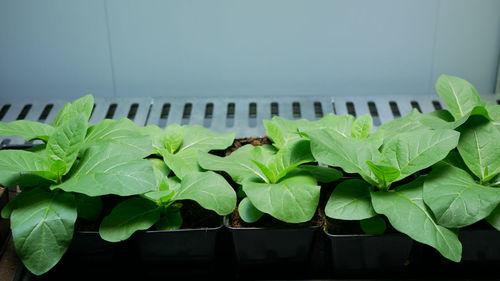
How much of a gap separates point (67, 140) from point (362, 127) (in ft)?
1.58

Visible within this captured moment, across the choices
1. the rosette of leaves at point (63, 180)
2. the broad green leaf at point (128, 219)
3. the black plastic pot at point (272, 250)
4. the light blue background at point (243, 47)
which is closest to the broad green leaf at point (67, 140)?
the rosette of leaves at point (63, 180)

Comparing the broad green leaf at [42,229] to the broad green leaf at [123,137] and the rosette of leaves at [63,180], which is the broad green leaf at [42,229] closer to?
the rosette of leaves at [63,180]

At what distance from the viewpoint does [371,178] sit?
680 millimetres

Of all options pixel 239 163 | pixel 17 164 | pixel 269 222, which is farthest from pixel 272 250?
pixel 17 164

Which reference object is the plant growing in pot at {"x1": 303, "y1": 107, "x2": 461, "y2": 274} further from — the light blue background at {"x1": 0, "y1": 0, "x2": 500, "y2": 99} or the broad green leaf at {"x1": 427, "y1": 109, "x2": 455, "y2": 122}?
the light blue background at {"x1": 0, "y1": 0, "x2": 500, "y2": 99}

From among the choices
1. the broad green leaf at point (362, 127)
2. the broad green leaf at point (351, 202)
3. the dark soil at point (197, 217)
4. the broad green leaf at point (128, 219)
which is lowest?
the dark soil at point (197, 217)

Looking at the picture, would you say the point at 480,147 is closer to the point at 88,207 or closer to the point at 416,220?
the point at 416,220

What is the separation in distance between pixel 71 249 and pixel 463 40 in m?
0.99

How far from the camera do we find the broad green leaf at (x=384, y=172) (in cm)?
64

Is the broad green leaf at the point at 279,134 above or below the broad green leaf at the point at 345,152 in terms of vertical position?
below

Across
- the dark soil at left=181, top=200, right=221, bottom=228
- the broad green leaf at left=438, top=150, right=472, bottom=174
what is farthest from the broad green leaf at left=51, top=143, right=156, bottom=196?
the broad green leaf at left=438, top=150, right=472, bottom=174

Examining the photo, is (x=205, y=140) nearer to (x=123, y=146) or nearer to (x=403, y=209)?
(x=123, y=146)

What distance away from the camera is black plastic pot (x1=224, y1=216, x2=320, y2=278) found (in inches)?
25.5

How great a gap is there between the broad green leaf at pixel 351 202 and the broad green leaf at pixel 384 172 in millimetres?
30
